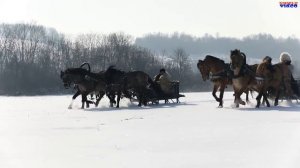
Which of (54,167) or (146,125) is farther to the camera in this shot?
(146,125)

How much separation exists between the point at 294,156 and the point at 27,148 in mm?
3806

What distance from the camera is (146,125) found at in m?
10.6

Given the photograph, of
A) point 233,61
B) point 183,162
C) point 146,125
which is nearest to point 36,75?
point 233,61

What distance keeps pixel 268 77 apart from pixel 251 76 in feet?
3.63

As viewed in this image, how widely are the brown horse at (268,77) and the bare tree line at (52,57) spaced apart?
55.0 m

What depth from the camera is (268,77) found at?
1875cm

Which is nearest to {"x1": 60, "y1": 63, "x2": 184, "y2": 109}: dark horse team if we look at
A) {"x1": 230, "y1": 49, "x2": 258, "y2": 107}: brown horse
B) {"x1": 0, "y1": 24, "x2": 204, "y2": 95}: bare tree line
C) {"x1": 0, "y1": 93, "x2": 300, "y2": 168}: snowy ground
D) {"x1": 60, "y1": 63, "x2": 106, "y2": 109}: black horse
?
{"x1": 60, "y1": 63, "x2": 106, "y2": 109}: black horse

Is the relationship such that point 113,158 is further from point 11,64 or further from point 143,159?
point 11,64

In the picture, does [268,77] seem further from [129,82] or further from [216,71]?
[129,82]

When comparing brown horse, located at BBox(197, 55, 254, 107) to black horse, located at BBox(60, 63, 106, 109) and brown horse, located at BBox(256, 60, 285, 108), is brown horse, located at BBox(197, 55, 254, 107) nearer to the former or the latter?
brown horse, located at BBox(256, 60, 285, 108)

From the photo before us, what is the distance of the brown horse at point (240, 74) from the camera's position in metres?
17.6

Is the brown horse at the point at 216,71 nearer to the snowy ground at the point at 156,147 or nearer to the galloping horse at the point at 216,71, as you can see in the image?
the galloping horse at the point at 216,71

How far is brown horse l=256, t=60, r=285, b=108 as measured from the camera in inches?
720

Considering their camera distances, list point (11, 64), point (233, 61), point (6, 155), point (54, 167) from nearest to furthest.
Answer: point (54, 167) < point (6, 155) < point (233, 61) < point (11, 64)
